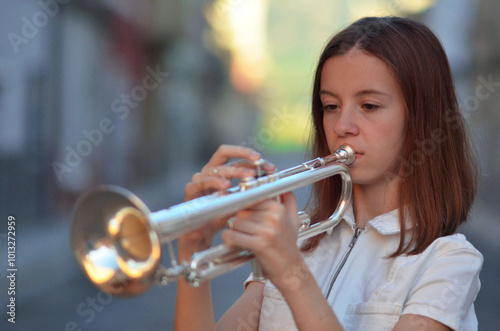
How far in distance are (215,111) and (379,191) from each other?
38.2ft

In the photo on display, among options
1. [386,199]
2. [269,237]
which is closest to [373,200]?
[386,199]

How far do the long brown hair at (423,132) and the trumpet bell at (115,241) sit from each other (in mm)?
A: 731

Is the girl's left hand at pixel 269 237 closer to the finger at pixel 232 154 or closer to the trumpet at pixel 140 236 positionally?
the trumpet at pixel 140 236

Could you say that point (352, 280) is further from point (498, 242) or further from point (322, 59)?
point (498, 242)

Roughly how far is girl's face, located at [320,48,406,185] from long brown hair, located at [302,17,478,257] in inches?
1.0

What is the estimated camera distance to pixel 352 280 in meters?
1.63

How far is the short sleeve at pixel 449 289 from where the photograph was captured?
142 centimetres

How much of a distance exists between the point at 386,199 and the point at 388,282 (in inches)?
11.7

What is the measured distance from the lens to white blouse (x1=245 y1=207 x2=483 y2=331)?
1.45 meters

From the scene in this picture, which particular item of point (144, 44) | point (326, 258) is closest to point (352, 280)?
point (326, 258)

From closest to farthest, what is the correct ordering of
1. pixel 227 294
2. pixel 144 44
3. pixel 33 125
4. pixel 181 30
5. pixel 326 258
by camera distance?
pixel 326 258
pixel 227 294
pixel 33 125
pixel 144 44
pixel 181 30

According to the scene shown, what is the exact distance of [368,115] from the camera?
65.0 inches

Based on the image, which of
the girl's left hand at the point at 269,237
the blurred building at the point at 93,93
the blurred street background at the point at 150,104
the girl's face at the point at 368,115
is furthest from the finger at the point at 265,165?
the blurred building at the point at 93,93

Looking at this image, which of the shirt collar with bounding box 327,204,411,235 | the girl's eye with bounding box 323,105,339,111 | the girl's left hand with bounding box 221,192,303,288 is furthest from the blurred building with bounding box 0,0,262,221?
the girl's left hand with bounding box 221,192,303,288
